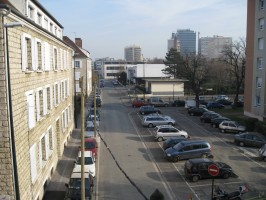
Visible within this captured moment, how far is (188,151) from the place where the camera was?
26.0m

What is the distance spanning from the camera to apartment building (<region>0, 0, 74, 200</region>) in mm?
12281

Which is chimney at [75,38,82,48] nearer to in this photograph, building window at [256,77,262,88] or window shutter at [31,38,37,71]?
building window at [256,77,262,88]

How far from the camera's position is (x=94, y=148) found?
2727 centimetres

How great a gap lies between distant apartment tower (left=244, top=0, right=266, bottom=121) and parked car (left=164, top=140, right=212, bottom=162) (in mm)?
16563

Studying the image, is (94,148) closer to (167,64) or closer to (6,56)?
(6,56)

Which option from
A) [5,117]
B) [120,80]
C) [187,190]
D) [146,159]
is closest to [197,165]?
[187,190]

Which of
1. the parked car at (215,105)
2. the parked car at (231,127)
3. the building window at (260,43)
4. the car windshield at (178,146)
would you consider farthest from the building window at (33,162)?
the parked car at (215,105)

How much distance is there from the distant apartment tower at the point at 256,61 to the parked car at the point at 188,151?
54.3ft

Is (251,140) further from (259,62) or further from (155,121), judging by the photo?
(259,62)

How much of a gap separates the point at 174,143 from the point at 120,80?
9716 cm

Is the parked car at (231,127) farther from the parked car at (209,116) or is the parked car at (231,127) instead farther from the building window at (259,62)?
the building window at (259,62)

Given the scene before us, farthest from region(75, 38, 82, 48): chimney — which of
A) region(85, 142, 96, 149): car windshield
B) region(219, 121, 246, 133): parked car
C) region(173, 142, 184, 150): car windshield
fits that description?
region(173, 142, 184, 150): car windshield

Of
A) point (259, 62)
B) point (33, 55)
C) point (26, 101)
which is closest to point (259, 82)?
point (259, 62)

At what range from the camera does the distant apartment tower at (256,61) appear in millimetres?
41125
